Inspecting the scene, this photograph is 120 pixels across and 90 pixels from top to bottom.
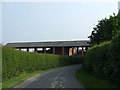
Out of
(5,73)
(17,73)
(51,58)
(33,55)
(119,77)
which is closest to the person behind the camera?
(119,77)

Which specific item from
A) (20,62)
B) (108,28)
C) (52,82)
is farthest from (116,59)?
(108,28)

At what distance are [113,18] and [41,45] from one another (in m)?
32.9

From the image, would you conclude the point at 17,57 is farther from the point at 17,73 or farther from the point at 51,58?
the point at 51,58

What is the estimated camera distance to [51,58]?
37375mm

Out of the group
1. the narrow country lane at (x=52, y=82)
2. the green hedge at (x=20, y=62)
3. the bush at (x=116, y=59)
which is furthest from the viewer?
the green hedge at (x=20, y=62)

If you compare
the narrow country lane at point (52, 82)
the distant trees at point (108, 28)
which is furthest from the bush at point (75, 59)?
the narrow country lane at point (52, 82)

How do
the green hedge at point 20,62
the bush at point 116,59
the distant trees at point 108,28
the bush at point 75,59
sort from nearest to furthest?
1. the bush at point 116,59
2. the green hedge at point 20,62
3. the distant trees at point 108,28
4. the bush at point 75,59

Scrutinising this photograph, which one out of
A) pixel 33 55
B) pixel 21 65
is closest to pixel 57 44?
pixel 33 55

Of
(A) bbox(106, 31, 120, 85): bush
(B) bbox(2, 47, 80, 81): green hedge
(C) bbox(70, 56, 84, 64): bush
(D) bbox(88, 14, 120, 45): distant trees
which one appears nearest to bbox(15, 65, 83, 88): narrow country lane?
(B) bbox(2, 47, 80, 81): green hedge

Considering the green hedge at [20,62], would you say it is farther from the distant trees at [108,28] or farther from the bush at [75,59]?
the bush at [75,59]

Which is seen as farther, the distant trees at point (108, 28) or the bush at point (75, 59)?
the bush at point (75, 59)

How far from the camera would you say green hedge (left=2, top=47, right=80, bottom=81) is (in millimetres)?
16828

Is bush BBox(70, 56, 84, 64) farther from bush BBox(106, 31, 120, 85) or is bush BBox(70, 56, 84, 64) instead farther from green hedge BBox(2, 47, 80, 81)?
bush BBox(106, 31, 120, 85)

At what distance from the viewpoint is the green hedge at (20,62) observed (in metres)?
16.8
